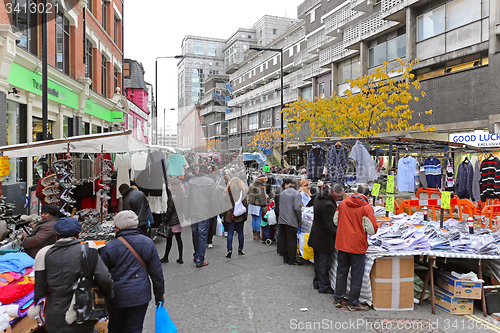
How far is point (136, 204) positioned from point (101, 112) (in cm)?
1591

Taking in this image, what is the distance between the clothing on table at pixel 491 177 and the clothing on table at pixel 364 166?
4.95m

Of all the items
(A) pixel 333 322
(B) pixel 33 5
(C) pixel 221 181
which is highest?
(B) pixel 33 5

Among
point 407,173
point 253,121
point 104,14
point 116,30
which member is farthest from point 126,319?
point 253,121

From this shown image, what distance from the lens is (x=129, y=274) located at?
3719mm

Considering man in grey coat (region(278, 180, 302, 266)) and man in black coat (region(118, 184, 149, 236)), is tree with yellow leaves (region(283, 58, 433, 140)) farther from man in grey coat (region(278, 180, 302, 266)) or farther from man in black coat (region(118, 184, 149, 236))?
man in black coat (region(118, 184, 149, 236))

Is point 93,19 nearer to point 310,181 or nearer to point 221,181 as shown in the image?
point 221,181

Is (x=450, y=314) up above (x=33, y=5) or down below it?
below

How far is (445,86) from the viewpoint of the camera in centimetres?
1897

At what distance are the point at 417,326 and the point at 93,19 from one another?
2056cm

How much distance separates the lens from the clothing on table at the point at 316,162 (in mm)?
9992

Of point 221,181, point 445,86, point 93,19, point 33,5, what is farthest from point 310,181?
point 93,19

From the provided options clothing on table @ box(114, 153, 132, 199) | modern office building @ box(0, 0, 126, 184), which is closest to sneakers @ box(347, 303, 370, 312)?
clothing on table @ box(114, 153, 132, 199)

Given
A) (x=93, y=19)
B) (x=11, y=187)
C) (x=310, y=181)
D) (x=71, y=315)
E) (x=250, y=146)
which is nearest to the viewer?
(x=71, y=315)

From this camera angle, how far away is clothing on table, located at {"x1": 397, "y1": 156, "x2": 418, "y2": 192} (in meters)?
9.73
